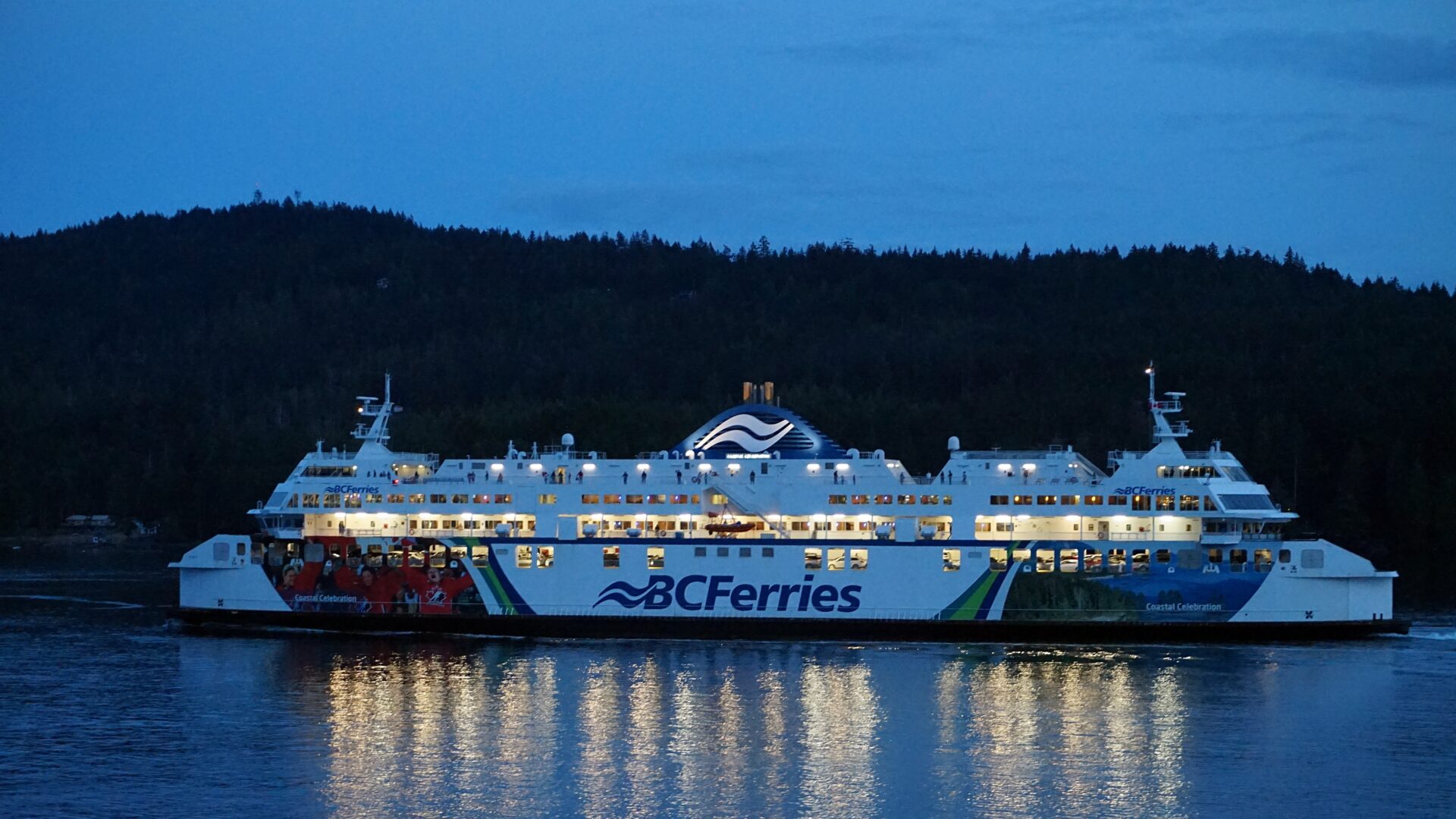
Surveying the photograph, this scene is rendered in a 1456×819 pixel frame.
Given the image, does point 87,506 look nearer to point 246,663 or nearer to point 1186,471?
point 246,663

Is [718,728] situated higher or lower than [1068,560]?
lower

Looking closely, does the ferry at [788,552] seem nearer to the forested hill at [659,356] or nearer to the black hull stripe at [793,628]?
the black hull stripe at [793,628]

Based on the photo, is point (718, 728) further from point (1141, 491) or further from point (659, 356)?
point (659, 356)

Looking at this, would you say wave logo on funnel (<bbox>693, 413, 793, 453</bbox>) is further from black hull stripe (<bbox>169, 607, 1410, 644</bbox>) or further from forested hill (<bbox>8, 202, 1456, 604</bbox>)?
forested hill (<bbox>8, 202, 1456, 604</bbox>)

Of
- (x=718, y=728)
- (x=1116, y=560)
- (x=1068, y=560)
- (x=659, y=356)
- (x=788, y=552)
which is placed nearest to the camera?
(x=718, y=728)

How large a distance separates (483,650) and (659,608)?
4.15m

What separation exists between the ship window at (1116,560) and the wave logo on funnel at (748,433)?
827 cm

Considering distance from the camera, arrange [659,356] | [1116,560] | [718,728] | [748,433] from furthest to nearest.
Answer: [659,356] → [748,433] → [1116,560] → [718,728]

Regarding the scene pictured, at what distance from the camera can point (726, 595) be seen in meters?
38.3

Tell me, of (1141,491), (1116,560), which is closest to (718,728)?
(1116,560)

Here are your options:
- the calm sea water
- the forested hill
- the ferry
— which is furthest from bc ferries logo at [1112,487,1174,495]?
the forested hill

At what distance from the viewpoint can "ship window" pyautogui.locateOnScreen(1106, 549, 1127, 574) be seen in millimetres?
37562

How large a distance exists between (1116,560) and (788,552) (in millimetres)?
7490

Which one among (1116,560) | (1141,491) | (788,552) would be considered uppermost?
(1141,491)
